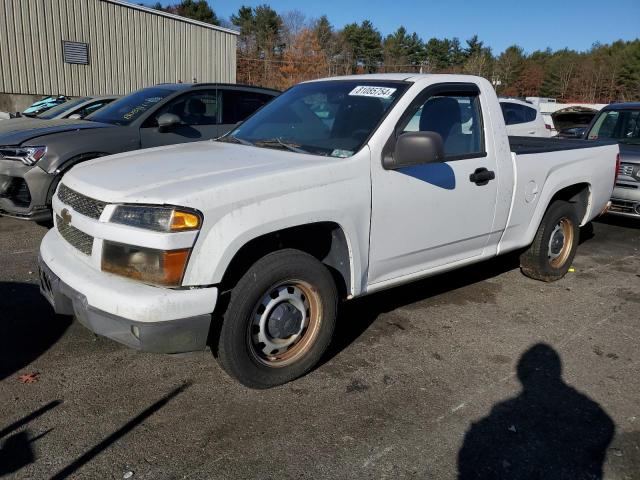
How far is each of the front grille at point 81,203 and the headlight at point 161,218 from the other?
25 cm

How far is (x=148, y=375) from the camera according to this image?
3514 mm

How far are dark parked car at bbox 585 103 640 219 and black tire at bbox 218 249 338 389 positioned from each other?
5.92 meters

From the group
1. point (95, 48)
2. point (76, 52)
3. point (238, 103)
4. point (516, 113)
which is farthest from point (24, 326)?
point (95, 48)

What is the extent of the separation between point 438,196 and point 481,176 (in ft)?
1.69

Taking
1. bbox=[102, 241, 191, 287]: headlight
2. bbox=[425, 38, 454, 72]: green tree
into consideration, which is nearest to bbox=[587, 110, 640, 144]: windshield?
bbox=[102, 241, 191, 287]: headlight

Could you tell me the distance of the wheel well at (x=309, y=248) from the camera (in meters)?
3.24

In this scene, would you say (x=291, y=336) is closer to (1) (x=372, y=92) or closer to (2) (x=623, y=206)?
(1) (x=372, y=92)

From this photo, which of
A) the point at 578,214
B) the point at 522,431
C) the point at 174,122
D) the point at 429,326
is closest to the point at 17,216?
the point at 174,122

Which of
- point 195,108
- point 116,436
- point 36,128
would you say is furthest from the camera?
point 195,108

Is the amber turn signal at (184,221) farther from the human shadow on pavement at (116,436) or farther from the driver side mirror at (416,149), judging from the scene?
the driver side mirror at (416,149)


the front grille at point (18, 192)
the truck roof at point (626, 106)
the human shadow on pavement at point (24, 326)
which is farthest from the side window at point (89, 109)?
the truck roof at point (626, 106)

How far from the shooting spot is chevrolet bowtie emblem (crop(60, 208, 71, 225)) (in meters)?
3.32

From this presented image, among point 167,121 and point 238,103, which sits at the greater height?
point 238,103

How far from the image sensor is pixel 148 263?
2.85m
